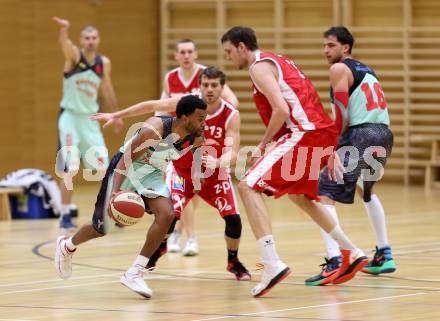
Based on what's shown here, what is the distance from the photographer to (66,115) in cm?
1261

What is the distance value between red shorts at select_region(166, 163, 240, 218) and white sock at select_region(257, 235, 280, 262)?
1.19 meters

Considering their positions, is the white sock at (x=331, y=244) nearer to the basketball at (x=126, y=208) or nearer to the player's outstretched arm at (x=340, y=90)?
the player's outstretched arm at (x=340, y=90)

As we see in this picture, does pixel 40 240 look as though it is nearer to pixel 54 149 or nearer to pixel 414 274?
pixel 414 274

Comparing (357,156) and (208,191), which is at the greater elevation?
(357,156)

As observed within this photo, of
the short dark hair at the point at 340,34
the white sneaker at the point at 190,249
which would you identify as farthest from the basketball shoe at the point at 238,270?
the short dark hair at the point at 340,34

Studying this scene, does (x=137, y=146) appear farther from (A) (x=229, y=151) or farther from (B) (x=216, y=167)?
(A) (x=229, y=151)

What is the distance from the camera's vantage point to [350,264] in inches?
308

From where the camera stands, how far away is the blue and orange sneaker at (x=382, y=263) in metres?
8.30

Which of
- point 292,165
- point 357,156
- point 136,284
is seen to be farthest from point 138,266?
point 357,156

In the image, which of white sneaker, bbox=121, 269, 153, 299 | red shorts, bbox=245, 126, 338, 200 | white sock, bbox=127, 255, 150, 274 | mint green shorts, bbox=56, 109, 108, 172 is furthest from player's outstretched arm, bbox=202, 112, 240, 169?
mint green shorts, bbox=56, 109, 108, 172

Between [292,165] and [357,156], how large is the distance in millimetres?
853

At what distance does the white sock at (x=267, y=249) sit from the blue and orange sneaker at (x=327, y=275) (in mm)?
663

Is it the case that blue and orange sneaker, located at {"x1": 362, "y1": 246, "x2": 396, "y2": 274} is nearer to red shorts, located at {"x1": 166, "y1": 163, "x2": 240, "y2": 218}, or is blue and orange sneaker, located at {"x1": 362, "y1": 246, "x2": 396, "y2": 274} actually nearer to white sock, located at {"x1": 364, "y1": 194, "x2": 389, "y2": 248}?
white sock, located at {"x1": 364, "y1": 194, "x2": 389, "y2": 248}

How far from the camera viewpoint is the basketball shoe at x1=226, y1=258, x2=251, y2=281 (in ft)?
26.8
